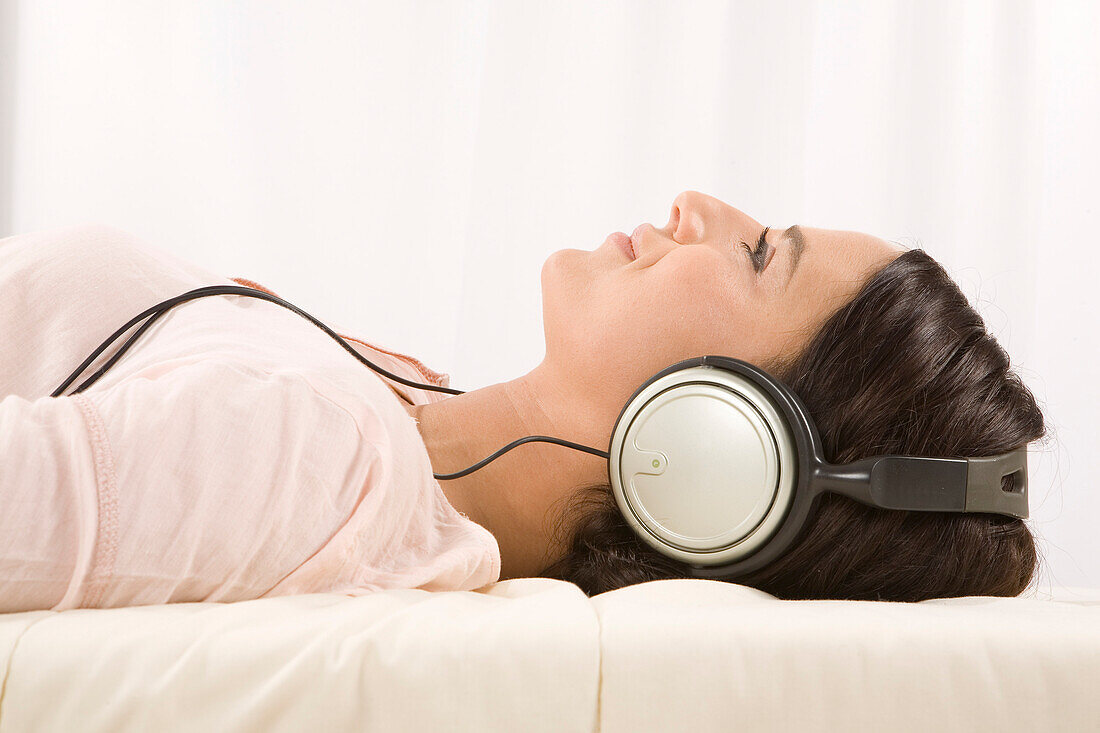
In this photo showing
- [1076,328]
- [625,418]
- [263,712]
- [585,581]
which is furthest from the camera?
[1076,328]

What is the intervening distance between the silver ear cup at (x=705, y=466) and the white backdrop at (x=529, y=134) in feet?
3.85

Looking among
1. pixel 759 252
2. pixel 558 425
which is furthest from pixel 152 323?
pixel 759 252

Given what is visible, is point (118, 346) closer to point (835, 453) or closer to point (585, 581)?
point (585, 581)

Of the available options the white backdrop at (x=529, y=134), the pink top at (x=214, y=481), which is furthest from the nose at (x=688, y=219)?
the white backdrop at (x=529, y=134)

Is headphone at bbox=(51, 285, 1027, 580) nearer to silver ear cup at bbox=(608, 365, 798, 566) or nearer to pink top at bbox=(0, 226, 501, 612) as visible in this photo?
silver ear cup at bbox=(608, 365, 798, 566)

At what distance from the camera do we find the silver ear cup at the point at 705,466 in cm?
73

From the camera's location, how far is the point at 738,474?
0.73m

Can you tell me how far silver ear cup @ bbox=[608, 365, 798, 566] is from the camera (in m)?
0.73

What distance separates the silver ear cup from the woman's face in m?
0.13

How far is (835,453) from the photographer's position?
808mm

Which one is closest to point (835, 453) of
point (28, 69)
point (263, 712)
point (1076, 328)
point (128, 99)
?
point (263, 712)

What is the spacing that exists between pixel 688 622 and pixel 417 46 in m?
1.76

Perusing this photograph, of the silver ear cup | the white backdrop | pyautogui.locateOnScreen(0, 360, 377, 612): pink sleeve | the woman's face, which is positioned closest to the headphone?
the silver ear cup

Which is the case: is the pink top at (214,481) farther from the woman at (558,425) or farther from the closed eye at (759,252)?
the closed eye at (759,252)
